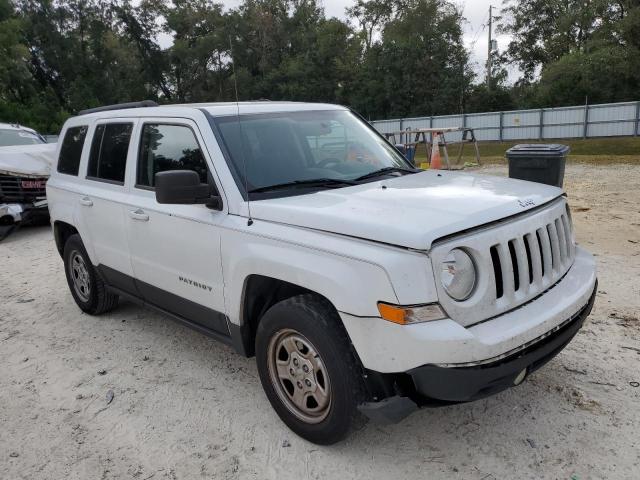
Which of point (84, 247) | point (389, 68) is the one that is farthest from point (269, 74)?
point (84, 247)

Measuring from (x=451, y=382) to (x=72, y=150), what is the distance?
14.1 feet

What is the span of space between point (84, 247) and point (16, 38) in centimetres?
3344

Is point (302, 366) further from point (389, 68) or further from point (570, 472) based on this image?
point (389, 68)

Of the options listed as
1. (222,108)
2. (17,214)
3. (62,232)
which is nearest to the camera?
(222,108)

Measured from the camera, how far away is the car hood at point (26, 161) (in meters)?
9.43

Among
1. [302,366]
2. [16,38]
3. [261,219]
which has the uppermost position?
[16,38]

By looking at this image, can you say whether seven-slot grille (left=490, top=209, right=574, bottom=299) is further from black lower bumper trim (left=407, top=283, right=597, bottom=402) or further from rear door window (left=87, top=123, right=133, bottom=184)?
rear door window (left=87, top=123, right=133, bottom=184)

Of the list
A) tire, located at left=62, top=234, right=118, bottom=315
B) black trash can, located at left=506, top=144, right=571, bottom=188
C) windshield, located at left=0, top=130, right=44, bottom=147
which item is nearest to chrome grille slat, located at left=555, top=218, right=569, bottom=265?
black trash can, located at left=506, top=144, right=571, bottom=188

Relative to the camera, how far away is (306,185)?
349 cm

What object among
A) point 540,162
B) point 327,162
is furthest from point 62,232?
point 540,162

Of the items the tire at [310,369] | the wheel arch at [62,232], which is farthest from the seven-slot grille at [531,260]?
the wheel arch at [62,232]

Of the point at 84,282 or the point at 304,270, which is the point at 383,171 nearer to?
the point at 304,270

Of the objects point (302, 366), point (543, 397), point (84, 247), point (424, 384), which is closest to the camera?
point (424, 384)

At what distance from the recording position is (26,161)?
9703 millimetres
